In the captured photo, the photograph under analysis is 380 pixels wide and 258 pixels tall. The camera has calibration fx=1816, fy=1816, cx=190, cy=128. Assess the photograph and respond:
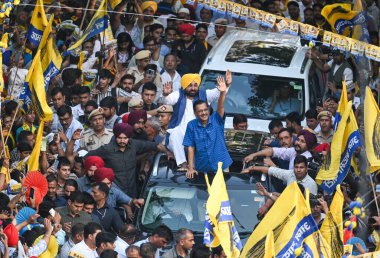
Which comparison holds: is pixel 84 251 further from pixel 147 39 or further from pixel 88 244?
pixel 147 39

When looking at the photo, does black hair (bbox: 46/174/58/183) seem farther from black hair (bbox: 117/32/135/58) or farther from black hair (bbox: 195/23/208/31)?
black hair (bbox: 195/23/208/31)

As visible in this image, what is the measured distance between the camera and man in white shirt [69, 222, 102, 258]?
1870cm

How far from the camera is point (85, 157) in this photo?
21312 mm

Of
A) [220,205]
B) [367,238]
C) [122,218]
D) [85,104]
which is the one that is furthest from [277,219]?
[85,104]

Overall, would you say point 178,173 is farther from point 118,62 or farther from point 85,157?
point 118,62

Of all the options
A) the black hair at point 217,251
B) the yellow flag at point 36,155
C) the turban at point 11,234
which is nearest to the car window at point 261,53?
the yellow flag at point 36,155

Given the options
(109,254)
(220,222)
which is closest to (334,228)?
(220,222)

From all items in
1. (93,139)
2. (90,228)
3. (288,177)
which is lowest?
(90,228)

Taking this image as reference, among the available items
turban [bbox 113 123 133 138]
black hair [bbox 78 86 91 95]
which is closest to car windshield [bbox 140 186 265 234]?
turban [bbox 113 123 133 138]

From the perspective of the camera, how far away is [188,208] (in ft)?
65.3

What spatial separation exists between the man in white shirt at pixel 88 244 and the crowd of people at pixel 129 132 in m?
0.01

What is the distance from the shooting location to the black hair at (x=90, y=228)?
61.7 feet

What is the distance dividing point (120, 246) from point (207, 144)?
2185 mm

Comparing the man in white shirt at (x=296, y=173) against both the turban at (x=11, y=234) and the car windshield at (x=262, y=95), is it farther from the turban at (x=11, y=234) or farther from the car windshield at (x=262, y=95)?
the turban at (x=11, y=234)
